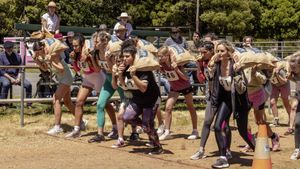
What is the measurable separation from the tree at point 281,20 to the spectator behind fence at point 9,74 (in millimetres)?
41182

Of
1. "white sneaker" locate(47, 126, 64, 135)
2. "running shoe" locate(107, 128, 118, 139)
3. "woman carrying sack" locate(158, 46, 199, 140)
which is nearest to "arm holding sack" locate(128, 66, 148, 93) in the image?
"woman carrying sack" locate(158, 46, 199, 140)

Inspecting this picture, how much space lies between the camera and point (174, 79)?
34.9 feet

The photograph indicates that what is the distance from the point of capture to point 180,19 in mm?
52094

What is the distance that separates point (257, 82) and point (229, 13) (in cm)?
4179

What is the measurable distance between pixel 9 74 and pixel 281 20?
42839 mm

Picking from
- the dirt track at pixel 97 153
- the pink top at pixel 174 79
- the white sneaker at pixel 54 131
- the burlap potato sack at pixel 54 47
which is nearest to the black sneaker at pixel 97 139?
the dirt track at pixel 97 153

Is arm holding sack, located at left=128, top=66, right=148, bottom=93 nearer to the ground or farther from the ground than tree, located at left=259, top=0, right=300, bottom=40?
nearer to the ground

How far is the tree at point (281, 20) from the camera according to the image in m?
53.4

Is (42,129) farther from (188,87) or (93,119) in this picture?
(188,87)

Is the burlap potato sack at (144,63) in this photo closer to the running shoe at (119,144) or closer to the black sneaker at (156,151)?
the black sneaker at (156,151)

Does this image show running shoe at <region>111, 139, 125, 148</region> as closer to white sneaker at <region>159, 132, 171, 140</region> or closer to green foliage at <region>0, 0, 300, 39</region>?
white sneaker at <region>159, 132, 171, 140</region>

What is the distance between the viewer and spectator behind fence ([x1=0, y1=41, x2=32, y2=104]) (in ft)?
45.0

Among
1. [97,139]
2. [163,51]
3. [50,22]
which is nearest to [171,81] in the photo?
[163,51]

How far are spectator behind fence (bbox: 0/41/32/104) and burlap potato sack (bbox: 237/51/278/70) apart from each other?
6.41 metres
